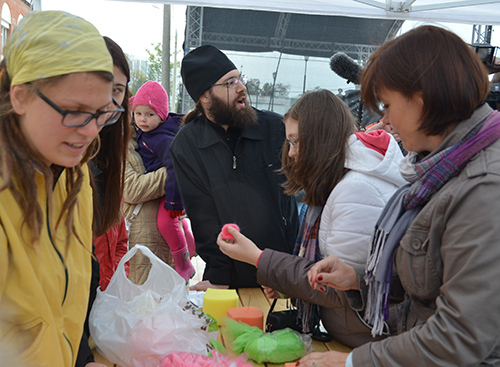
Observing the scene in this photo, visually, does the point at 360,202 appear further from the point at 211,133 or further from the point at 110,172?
the point at 211,133

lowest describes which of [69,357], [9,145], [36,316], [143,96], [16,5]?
[16,5]

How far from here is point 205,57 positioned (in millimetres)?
2754

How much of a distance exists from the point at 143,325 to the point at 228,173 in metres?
1.24

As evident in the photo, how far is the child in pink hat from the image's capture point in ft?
12.1

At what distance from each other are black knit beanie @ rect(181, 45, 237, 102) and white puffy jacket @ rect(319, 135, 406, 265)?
1.28 metres

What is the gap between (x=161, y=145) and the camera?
3.73 metres

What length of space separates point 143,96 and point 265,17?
12.4ft

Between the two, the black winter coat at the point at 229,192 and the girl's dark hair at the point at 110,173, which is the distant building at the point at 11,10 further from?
the girl's dark hair at the point at 110,173

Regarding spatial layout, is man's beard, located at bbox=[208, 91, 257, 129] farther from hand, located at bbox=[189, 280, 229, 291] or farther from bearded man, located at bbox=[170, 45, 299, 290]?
hand, located at bbox=[189, 280, 229, 291]

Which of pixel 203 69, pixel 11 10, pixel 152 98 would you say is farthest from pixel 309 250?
pixel 11 10

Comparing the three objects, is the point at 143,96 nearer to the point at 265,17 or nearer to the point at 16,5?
the point at 265,17

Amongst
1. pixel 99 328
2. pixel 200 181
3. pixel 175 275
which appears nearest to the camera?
pixel 99 328

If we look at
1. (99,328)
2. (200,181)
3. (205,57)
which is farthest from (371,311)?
(205,57)

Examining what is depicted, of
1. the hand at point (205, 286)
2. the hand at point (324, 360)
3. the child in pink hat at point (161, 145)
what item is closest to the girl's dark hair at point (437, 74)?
the hand at point (324, 360)
